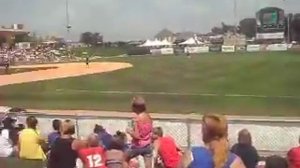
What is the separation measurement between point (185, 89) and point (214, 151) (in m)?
36.8

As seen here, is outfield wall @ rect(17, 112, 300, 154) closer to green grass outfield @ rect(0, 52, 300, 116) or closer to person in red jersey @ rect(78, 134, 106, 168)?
person in red jersey @ rect(78, 134, 106, 168)

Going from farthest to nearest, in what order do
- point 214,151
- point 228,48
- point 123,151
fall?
point 228,48
point 123,151
point 214,151

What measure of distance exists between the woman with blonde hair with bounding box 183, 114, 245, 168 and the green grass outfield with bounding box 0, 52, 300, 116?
75.3ft

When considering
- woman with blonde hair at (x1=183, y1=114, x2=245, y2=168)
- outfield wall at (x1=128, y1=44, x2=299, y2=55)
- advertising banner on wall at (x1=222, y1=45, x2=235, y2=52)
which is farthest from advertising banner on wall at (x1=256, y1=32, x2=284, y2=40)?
woman with blonde hair at (x1=183, y1=114, x2=245, y2=168)

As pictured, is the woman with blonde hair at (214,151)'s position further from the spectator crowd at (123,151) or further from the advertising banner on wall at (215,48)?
the advertising banner on wall at (215,48)

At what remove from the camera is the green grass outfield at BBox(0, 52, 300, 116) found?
31781 mm

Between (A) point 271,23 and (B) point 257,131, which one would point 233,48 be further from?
(B) point 257,131

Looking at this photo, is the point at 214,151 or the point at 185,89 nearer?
the point at 214,151

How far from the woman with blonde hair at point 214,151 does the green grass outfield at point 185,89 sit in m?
23.0

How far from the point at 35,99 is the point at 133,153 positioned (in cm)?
2907

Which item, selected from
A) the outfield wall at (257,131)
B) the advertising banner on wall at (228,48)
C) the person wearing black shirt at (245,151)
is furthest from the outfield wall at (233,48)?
the person wearing black shirt at (245,151)

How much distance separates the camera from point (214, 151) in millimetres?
5234

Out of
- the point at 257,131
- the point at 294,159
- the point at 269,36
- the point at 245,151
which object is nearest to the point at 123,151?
the point at 245,151

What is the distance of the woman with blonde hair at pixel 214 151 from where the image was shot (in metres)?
5.22
